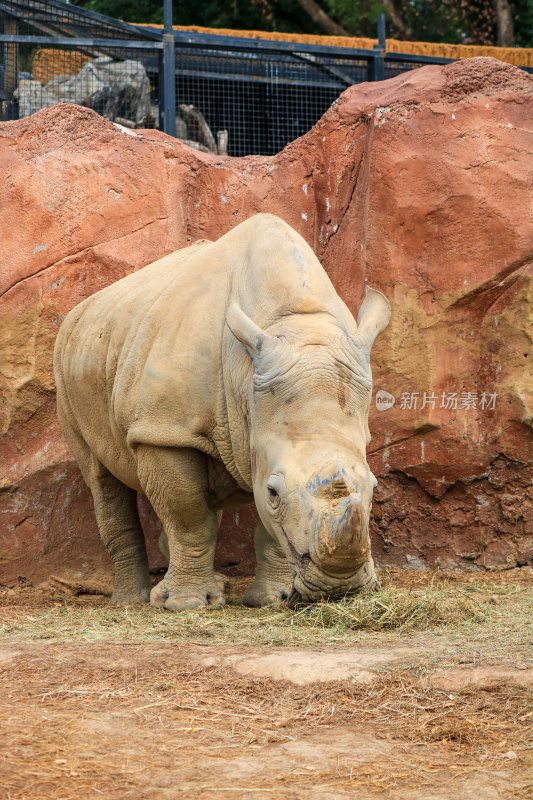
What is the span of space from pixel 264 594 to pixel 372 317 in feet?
5.59

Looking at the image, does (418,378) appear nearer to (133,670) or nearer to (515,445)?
(515,445)

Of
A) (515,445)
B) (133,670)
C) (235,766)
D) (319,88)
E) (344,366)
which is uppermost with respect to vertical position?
(319,88)

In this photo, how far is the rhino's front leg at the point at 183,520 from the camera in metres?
6.18

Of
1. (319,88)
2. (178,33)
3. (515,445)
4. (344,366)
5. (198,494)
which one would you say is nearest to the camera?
(344,366)

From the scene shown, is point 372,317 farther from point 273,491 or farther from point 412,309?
point 412,309

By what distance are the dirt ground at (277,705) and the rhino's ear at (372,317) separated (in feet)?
4.39

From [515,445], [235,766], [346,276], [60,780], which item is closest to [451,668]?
[235,766]

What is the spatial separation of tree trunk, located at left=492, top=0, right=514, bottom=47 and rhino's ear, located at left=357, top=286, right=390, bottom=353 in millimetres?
12431

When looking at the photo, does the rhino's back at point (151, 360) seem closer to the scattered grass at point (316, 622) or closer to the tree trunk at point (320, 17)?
the scattered grass at point (316, 622)

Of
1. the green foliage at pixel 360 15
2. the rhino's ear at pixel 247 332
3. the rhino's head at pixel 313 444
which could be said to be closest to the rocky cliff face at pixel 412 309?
the rhino's head at pixel 313 444

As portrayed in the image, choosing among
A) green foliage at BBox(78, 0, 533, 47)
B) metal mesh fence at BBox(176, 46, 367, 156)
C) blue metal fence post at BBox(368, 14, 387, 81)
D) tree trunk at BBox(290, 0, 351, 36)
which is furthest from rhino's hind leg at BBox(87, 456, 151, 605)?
tree trunk at BBox(290, 0, 351, 36)

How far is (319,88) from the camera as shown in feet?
33.7

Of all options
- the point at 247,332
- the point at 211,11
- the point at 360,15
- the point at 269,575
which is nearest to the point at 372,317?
the point at 247,332

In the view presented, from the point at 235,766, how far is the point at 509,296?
17.4ft
